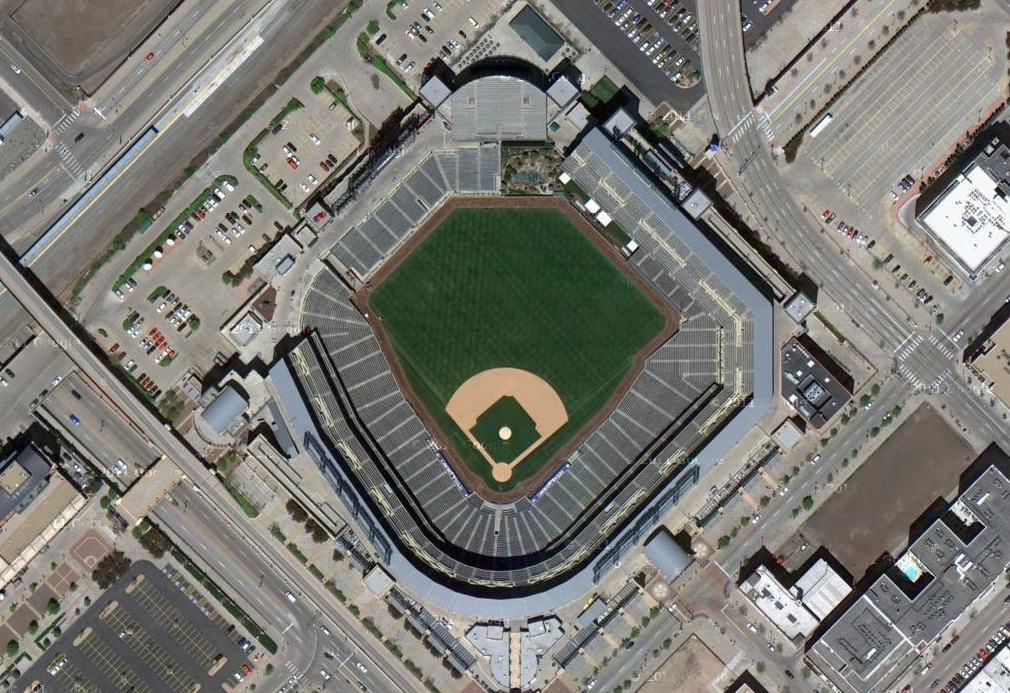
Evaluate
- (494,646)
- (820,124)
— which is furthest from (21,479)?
(820,124)

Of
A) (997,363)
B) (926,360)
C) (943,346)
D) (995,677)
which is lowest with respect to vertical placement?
(995,677)

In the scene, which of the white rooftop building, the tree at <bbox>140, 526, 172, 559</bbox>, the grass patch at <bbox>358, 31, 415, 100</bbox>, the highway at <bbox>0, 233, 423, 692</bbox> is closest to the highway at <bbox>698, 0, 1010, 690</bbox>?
the white rooftop building

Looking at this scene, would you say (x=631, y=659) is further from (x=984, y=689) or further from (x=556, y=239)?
(x=556, y=239)

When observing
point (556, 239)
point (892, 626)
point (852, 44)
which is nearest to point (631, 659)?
point (892, 626)

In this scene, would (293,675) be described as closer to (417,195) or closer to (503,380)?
(503,380)

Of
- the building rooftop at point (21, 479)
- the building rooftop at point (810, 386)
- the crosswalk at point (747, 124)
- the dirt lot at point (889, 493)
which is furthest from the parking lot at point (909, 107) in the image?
the building rooftop at point (21, 479)

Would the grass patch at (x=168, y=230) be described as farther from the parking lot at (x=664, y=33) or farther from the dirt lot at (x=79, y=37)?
Answer: the parking lot at (x=664, y=33)

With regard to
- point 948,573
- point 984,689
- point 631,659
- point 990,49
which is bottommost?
point 984,689
